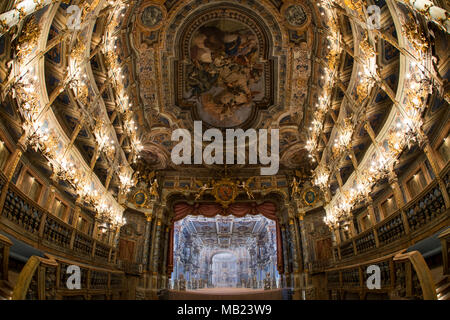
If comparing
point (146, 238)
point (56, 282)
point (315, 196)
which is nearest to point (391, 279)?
point (56, 282)

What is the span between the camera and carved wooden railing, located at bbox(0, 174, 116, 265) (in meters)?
6.72

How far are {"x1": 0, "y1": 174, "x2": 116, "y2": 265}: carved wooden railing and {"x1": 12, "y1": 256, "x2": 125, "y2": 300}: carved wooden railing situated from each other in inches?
66.4

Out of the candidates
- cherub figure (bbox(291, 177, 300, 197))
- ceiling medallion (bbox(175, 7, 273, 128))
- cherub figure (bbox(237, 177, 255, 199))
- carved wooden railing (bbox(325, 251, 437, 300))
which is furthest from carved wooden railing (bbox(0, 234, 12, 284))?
cherub figure (bbox(291, 177, 300, 197))

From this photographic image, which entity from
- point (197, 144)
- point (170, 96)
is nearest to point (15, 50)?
point (170, 96)

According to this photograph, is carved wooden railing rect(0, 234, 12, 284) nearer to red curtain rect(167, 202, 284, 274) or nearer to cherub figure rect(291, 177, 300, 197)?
red curtain rect(167, 202, 284, 274)

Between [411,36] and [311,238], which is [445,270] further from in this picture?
[311,238]

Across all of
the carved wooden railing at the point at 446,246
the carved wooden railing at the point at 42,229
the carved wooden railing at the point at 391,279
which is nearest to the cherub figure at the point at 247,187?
the carved wooden railing at the point at 391,279

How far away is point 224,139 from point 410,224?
40.6 feet

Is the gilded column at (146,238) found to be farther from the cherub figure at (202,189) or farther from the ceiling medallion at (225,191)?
the ceiling medallion at (225,191)

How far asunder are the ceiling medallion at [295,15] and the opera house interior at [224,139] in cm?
6

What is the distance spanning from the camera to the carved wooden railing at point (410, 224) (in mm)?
6285

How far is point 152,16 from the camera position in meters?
11.9

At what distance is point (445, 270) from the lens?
428 centimetres
